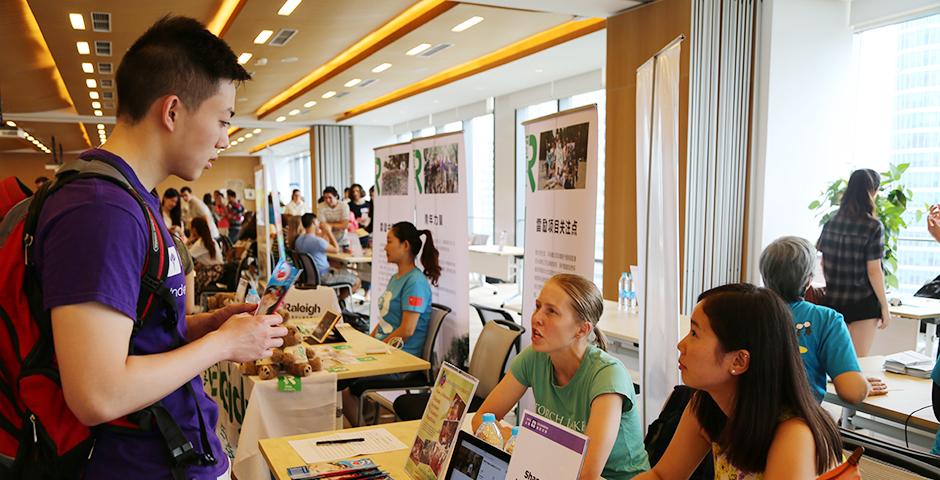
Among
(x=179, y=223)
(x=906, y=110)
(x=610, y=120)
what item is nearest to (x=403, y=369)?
(x=610, y=120)

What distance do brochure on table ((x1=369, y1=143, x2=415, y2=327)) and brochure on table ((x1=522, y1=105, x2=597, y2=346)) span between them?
190 cm

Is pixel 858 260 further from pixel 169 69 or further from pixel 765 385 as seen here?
pixel 169 69

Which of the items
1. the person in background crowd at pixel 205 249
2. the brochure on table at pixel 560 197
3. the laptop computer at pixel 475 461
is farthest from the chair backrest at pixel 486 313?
the person in background crowd at pixel 205 249

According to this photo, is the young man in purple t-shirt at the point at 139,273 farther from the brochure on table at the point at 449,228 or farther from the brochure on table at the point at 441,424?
the brochure on table at the point at 449,228

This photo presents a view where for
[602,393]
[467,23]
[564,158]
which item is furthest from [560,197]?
[467,23]

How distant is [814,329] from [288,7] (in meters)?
5.69

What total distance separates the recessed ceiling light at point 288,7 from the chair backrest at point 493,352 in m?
4.29

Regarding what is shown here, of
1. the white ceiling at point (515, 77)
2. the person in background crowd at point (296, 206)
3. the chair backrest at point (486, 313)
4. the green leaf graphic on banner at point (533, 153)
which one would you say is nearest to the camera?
the green leaf graphic on banner at point (533, 153)

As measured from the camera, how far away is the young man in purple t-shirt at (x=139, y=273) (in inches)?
42.4

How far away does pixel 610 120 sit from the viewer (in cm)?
667

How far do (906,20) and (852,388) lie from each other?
4.86 metres

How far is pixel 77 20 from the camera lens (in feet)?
24.0

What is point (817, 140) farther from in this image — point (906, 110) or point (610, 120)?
point (610, 120)

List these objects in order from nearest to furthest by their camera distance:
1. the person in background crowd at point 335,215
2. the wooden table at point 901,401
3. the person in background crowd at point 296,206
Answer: the wooden table at point 901,401, the person in background crowd at point 335,215, the person in background crowd at point 296,206
